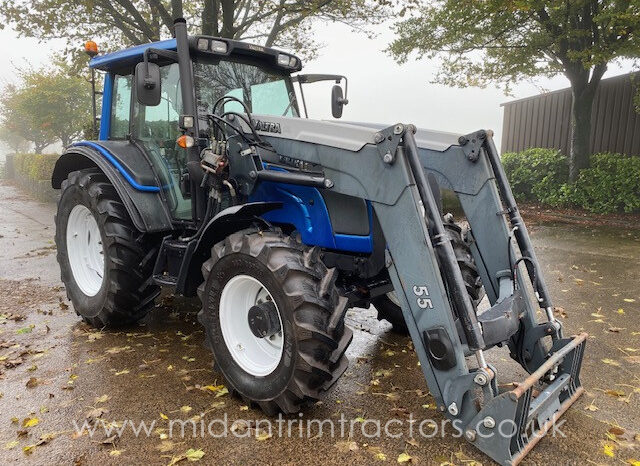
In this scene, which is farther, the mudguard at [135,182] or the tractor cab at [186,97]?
the mudguard at [135,182]

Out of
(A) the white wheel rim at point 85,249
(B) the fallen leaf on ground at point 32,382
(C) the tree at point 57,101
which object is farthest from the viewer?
(C) the tree at point 57,101

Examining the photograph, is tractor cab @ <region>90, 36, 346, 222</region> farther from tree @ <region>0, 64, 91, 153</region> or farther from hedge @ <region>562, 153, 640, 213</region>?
tree @ <region>0, 64, 91, 153</region>

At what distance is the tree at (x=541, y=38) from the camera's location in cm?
1088

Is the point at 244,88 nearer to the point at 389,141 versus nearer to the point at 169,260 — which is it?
the point at 169,260

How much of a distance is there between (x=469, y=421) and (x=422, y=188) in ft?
4.13

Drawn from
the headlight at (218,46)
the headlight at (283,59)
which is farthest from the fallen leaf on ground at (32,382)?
the headlight at (283,59)

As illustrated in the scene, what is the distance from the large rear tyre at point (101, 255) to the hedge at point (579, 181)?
462 inches

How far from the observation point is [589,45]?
38.8ft

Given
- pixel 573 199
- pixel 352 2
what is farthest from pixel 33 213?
pixel 573 199

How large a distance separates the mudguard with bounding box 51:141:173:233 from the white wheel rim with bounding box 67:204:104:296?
28.8 inches

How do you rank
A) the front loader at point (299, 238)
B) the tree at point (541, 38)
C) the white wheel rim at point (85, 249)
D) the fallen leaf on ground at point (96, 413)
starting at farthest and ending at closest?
the tree at point (541, 38) → the white wheel rim at point (85, 249) → the fallen leaf on ground at point (96, 413) → the front loader at point (299, 238)

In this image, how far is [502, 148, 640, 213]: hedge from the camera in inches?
480

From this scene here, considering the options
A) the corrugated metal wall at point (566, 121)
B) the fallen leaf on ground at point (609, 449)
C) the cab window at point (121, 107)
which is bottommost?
the fallen leaf on ground at point (609, 449)

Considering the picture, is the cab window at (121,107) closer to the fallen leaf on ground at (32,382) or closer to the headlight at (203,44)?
the headlight at (203,44)
